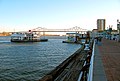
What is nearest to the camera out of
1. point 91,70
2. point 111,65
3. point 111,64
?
point 91,70

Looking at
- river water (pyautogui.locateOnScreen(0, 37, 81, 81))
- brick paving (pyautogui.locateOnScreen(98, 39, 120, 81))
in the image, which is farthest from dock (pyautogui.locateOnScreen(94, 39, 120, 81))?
river water (pyautogui.locateOnScreen(0, 37, 81, 81))

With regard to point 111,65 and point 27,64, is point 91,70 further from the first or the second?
point 27,64

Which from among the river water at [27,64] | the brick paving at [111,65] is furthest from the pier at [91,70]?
the river water at [27,64]

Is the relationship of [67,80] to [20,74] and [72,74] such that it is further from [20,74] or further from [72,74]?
[20,74]

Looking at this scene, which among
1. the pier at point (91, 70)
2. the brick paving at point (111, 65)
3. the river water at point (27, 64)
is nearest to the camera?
the pier at point (91, 70)

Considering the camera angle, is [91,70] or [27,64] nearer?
[91,70]

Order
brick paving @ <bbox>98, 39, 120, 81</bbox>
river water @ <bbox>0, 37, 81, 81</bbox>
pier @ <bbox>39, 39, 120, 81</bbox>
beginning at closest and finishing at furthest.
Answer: pier @ <bbox>39, 39, 120, 81</bbox>, brick paving @ <bbox>98, 39, 120, 81</bbox>, river water @ <bbox>0, 37, 81, 81</bbox>

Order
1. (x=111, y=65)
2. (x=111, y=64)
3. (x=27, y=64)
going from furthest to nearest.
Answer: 1. (x=27, y=64)
2. (x=111, y=64)
3. (x=111, y=65)

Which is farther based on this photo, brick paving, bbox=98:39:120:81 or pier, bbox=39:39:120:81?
brick paving, bbox=98:39:120:81

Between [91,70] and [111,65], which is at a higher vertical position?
[91,70]

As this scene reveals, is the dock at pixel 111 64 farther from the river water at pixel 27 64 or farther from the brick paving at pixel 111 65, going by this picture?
the river water at pixel 27 64

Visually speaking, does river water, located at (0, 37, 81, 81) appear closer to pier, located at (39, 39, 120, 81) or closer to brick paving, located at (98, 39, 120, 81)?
pier, located at (39, 39, 120, 81)

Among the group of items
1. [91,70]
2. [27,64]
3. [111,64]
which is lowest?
[27,64]

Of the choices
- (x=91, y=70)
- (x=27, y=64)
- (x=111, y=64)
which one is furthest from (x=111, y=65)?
(x=27, y=64)
